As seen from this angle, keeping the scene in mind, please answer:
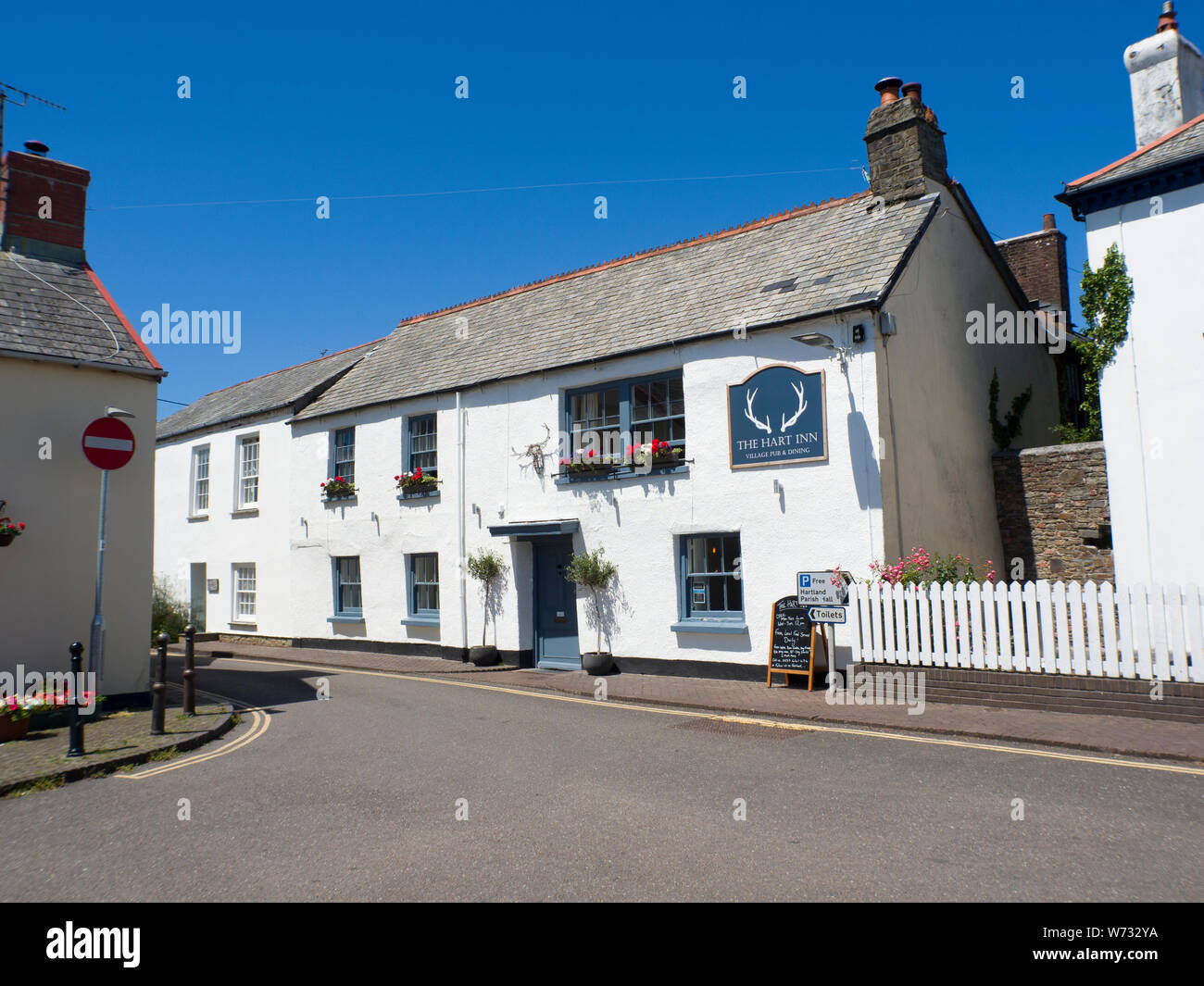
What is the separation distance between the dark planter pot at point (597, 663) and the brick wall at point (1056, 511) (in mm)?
7320

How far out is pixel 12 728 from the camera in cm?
912

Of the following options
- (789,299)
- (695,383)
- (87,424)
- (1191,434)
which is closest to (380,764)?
(87,424)

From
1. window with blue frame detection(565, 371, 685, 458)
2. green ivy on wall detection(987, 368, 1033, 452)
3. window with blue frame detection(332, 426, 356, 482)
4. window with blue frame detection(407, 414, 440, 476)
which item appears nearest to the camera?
window with blue frame detection(565, 371, 685, 458)

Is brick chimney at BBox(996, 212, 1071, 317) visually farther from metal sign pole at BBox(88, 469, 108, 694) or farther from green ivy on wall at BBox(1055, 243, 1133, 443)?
metal sign pole at BBox(88, 469, 108, 694)

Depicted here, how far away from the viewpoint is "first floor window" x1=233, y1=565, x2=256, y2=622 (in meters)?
22.4

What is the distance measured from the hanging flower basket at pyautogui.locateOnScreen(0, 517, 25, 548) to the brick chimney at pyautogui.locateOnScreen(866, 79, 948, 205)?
14173 millimetres

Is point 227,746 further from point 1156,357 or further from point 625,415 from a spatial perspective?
point 1156,357

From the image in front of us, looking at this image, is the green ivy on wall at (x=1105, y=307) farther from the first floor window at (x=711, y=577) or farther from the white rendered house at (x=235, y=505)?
the white rendered house at (x=235, y=505)

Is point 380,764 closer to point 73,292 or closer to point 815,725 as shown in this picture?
point 815,725

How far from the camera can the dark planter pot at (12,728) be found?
905 cm

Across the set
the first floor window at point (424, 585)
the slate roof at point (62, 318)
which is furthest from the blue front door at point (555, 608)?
the slate roof at point (62, 318)

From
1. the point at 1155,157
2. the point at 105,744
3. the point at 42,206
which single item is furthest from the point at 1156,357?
the point at 42,206

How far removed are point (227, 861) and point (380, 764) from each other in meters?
2.65

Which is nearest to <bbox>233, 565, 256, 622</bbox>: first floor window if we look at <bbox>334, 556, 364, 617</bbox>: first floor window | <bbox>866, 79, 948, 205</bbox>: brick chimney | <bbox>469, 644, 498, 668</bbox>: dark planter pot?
<bbox>334, 556, 364, 617</bbox>: first floor window
